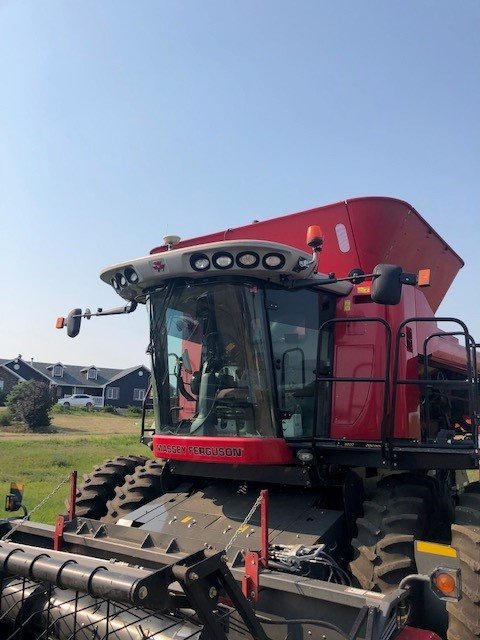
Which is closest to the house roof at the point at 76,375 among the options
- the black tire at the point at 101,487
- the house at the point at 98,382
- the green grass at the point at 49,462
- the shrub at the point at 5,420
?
the house at the point at 98,382

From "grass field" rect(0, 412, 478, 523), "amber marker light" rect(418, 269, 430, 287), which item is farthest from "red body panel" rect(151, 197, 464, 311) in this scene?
"grass field" rect(0, 412, 478, 523)

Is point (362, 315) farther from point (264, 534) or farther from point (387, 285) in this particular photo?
point (264, 534)

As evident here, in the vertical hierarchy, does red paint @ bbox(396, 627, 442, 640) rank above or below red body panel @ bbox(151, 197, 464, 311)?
below

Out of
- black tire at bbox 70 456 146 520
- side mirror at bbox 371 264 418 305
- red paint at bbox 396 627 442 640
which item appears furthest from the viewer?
black tire at bbox 70 456 146 520

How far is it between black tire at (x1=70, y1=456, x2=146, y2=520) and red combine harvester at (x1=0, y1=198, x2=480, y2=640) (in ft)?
0.10

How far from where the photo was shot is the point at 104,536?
4688 mm

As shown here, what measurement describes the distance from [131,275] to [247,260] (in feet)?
3.74

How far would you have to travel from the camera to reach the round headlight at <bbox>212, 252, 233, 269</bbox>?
4.61 meters

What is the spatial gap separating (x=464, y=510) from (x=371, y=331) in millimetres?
1746

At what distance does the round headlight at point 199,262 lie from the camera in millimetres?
4676

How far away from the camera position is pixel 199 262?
185 inches

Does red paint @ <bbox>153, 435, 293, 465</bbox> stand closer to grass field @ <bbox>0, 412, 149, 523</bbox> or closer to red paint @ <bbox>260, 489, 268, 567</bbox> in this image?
red paint @ <bbox>260, 489, 268, 567</bbox>

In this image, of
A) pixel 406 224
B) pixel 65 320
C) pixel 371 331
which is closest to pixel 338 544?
pixel 371 331

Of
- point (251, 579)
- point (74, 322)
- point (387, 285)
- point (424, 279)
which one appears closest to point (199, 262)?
point (387, 285)
